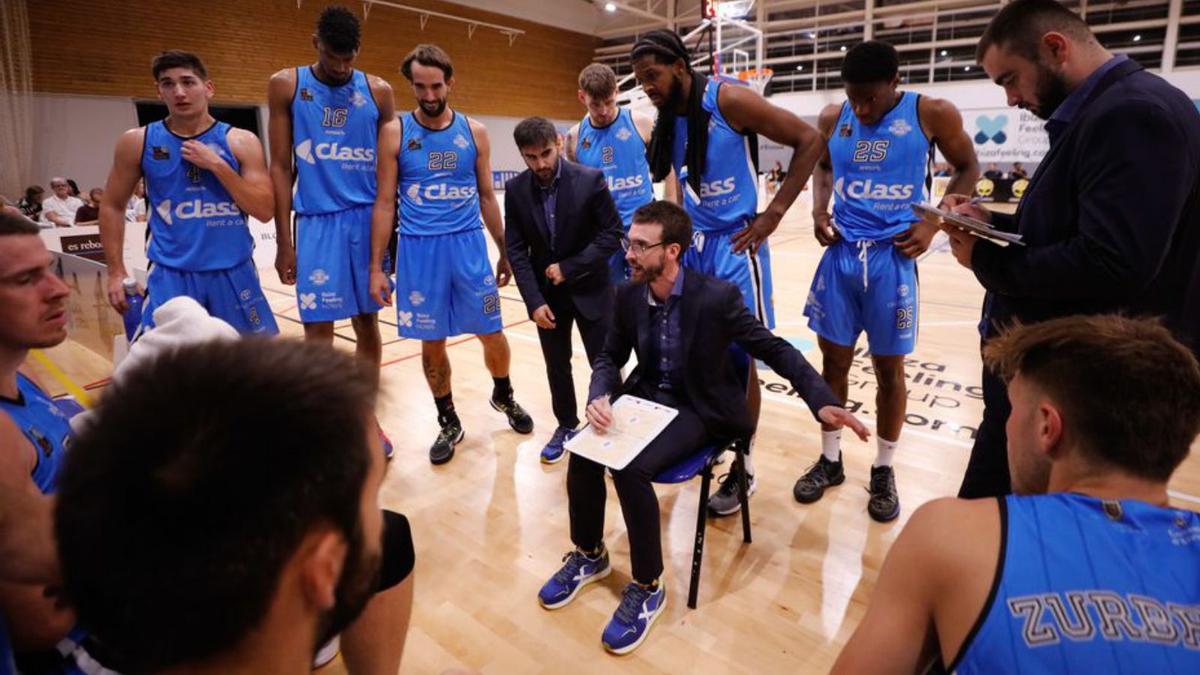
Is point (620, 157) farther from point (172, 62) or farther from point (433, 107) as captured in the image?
point (172, 62)

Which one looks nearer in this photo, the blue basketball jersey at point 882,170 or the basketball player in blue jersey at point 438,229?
the blue basketball jersey at point 882,170

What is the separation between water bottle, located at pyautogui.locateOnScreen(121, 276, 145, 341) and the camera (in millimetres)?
3252

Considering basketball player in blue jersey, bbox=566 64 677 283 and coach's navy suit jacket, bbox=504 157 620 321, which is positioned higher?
basketball player in blue jersey, bbox=566 64 677 283

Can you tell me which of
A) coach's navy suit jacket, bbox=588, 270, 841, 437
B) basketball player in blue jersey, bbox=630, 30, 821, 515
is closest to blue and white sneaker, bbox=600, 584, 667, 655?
coach's navy suit jacket, bbox=588, 270, 841, 437

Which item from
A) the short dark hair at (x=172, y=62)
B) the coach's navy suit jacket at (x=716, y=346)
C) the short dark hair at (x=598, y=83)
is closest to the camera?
the coach's navy suit jacket at (x=716, y=346)

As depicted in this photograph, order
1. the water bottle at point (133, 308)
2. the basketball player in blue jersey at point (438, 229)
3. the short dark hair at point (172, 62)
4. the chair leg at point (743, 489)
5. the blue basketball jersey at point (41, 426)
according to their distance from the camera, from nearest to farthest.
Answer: the blue basketball jersey at point (41, 426) < the chair leg at point (743, 489) < the short dark hair at point (172, 62) < the water bottle at point (133, 308) < the basketball player in blue jersey at point (438, 229)

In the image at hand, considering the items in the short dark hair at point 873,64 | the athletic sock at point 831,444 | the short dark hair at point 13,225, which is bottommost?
the athletic sock at point 831,444

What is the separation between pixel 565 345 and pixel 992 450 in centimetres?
227

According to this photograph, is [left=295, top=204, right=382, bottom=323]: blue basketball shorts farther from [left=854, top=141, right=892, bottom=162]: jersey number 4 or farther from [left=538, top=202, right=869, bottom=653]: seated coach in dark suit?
[left=854, top=141, right=892, bottom=162]: jersey number 4

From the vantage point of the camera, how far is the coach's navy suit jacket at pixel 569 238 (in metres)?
3.43

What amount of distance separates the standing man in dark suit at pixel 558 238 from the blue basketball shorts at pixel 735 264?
50 cm

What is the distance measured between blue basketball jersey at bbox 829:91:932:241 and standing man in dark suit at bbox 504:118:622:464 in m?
1.19

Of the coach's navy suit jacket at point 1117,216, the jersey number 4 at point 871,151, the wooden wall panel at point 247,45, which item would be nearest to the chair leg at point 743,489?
the coach's navy suit jacket at point 1117,216

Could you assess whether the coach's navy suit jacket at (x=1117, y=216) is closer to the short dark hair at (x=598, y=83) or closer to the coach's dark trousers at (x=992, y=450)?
the coach's dark trousers at (x=992, y=450)
